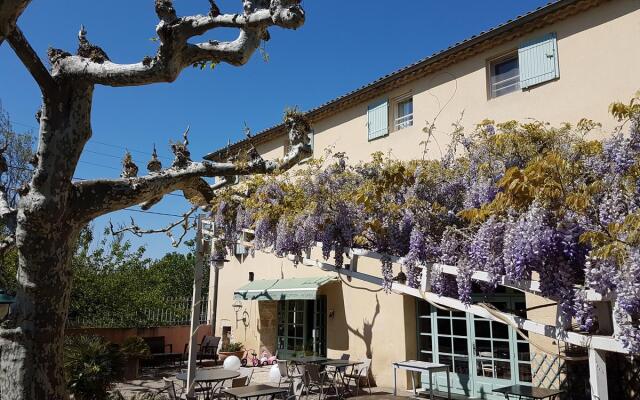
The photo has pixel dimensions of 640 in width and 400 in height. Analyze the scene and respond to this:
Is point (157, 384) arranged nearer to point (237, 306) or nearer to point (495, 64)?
point (237, 306)

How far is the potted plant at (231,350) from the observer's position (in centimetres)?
1525

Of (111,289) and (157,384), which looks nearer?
(157,384)

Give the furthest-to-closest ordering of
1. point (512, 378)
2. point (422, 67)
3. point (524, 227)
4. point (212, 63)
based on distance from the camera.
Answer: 1. point (422, 67)
2. point (512, 378)
3. point (212, 63)
4. point (524, 227)

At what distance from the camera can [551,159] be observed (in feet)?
14.6

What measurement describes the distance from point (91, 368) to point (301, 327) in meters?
7.37

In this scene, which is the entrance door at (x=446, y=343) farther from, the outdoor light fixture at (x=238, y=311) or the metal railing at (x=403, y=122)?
the outdoor light fixture at (x=238, y=311)

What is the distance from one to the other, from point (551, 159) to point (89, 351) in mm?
7376

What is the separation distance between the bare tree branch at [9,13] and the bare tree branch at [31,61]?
2.24 ft

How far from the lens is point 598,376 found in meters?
3.95

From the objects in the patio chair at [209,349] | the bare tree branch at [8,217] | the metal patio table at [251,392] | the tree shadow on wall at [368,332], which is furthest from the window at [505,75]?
the patio chair at [209,349]

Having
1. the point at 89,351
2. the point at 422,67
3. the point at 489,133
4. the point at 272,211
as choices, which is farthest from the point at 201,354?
the point at 489,133

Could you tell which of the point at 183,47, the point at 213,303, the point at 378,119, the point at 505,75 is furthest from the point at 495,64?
the point at 213,303

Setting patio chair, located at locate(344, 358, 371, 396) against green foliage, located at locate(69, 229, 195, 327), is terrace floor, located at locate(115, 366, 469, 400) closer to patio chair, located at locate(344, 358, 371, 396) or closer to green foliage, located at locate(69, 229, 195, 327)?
patio chair, located at locate(344, 358, 371, 396)

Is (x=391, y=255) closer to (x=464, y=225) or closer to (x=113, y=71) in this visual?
(x=464, y=225)
